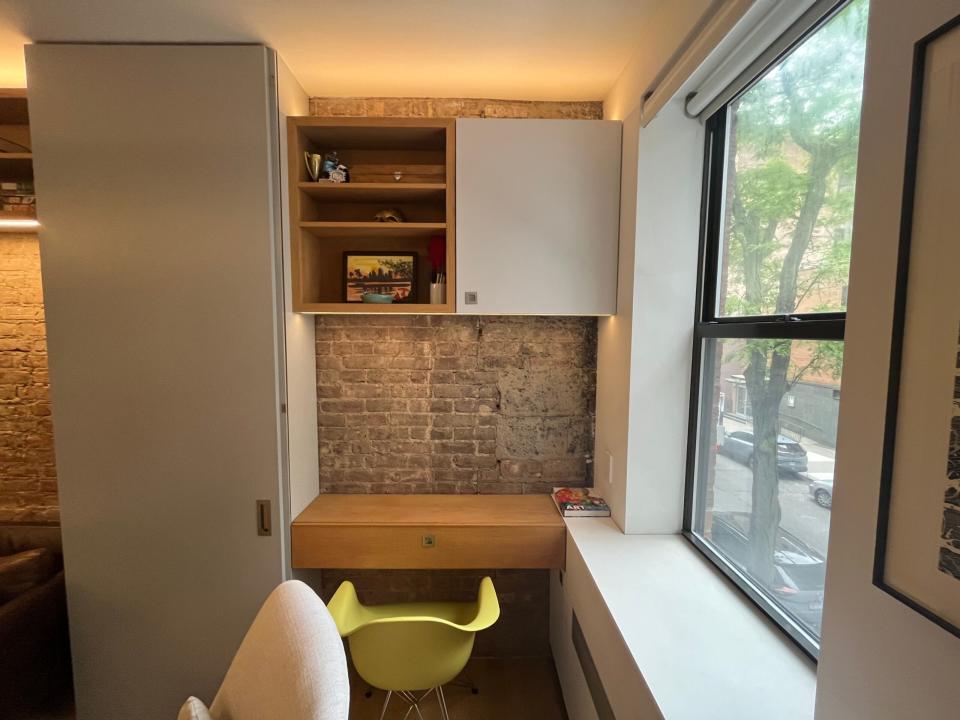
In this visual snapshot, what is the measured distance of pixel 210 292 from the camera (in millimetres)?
1678

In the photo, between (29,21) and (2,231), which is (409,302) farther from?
(2,231)

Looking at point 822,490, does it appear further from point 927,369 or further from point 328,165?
point 328,165

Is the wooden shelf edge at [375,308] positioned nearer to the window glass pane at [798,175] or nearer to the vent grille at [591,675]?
the window glass pane at [798,175]

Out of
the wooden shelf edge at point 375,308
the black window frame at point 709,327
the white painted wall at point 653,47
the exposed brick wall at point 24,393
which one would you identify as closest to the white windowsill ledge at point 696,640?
the black window frame at point 709,327

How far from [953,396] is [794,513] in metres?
0.68

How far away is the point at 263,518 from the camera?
1.74 metres

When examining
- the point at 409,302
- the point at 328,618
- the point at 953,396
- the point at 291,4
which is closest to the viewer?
the point at 953,396

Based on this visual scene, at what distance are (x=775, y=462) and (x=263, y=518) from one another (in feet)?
6.09

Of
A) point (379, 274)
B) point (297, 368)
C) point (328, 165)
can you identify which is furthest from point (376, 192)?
point (297, 368)

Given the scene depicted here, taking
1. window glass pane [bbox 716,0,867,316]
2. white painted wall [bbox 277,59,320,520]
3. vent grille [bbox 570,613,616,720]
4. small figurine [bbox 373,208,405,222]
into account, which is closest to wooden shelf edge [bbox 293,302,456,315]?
white painted wall [bbox 277,59,320,520]

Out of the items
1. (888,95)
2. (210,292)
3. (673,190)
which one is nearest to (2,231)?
(210,292)

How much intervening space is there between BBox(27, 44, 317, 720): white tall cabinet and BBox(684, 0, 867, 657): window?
1.71 meters

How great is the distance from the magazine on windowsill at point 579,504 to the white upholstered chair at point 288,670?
1.19 metres

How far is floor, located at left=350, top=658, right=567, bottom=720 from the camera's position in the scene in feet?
6.34
